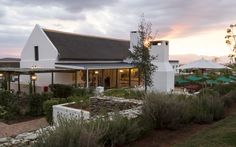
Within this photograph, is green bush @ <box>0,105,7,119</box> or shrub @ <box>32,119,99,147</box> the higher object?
shrub @ <box>32,119,99,147</box>

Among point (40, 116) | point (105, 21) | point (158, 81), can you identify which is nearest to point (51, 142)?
point (40, 116)

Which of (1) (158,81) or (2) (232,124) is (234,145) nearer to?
(2) (232,124)

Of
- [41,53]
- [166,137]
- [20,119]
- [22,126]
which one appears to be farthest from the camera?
[41,53]

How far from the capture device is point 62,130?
4883 mm

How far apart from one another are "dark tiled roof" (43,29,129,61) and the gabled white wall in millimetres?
570

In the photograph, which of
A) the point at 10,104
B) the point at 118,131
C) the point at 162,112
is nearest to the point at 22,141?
the point at 118,131

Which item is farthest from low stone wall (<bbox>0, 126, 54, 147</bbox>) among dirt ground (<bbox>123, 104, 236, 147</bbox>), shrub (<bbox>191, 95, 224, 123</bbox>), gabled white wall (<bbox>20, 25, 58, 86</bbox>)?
gabled white wall (<bbox>20, 25, 58, 86</bbox>)

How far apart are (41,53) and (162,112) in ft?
76.3

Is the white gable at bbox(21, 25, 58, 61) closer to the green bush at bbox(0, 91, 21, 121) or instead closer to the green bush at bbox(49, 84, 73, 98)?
the green bush at bbox(49, 84, 73, 98)

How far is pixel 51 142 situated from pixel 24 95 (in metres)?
14.8

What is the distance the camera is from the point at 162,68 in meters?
20.6

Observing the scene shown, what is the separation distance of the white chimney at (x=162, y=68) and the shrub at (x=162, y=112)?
1271cm

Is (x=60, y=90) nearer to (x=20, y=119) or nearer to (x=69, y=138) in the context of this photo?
(x=20, y=119)

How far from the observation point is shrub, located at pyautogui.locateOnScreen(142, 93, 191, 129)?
745cm
